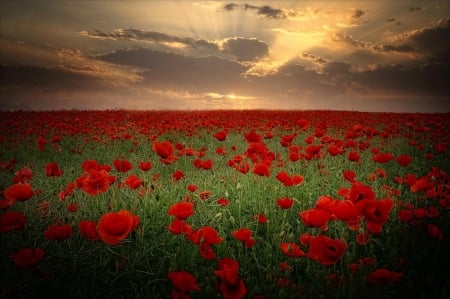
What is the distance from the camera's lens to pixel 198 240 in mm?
2012

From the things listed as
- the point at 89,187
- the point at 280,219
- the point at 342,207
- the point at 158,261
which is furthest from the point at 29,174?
the point at 342,207

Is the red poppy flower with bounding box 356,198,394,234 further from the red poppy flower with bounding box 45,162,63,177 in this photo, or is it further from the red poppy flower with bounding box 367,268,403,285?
the red poppy flower with bounding box 45,162,63,177

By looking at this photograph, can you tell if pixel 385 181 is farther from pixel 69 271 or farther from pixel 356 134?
pixel 69 271

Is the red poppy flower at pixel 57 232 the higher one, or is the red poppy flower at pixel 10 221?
the red poppy flower at pixel 10 221

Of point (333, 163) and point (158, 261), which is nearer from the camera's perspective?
point (158, 261)

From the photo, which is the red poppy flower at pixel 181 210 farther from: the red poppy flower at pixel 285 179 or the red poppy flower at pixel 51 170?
the red poppy flower at pixel 51 170

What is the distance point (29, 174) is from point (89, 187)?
1.21 meters

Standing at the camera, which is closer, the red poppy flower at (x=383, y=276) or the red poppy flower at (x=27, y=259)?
the red poppy flower at (x=383, y=276)

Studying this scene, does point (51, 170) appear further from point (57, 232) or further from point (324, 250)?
point (324, 250)

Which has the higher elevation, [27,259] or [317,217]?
[317,217]

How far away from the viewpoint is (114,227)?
163 cm

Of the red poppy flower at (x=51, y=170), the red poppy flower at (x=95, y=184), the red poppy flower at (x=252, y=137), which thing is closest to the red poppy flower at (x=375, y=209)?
the red poppy flower at (x=95, y=184)

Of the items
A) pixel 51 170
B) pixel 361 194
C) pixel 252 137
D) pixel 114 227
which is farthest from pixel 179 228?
pixel 252 137

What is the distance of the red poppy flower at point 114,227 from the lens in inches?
64.2
